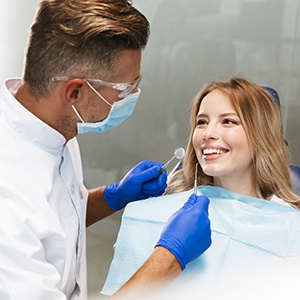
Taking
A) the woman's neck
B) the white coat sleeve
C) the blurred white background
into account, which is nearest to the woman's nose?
the woman's neck

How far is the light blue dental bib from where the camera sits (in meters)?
1.38

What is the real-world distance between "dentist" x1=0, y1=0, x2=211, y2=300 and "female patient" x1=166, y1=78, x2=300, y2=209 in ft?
1.06

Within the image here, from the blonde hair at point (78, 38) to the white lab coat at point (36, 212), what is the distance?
0.41ft

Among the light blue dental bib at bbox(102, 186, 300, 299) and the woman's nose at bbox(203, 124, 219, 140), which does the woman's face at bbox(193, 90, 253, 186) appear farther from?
the light blue dental bib at bbox(102, 186, 300, 299)

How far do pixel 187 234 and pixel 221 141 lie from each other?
0.50 meters

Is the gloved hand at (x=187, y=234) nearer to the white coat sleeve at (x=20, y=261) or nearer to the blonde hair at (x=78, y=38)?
the white coat sleeve at (x=20, y=261)

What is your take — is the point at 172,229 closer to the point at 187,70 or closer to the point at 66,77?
the point at 66,77

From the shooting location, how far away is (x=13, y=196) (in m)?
1.09

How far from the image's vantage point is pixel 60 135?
4.16 feet

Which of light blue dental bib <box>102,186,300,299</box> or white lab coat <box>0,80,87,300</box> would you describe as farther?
light blue dental bib <box>102,186,300,299</box>

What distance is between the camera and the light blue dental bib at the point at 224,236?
4.52 feet

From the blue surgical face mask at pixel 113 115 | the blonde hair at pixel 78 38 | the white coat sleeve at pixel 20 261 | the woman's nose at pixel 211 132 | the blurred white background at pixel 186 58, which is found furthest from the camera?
the blurred white background at pixel 186 58

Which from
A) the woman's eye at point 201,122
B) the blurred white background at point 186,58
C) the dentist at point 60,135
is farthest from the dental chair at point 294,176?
the dentist at point 60,135

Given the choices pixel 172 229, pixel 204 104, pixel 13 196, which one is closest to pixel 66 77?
pixel 13 196
